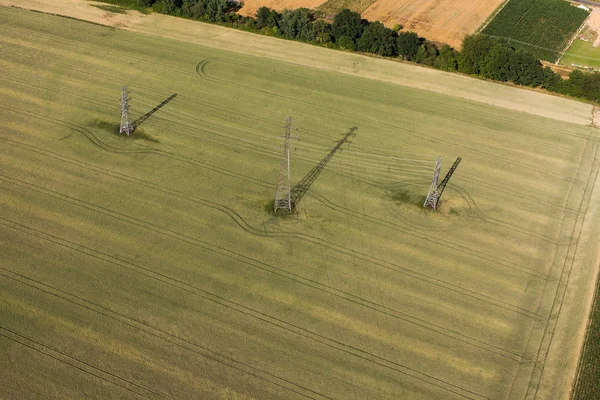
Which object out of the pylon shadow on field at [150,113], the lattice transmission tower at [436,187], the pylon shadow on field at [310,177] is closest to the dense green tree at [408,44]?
the pylon shadow on field at [310,177]

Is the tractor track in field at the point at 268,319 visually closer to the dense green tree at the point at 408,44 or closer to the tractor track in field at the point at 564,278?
the tractor track in field at the point at 564,278

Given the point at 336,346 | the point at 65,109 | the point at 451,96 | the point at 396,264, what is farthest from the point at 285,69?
the point at 336,346

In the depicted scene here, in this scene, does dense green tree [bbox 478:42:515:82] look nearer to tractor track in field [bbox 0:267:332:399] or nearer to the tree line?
the tree line

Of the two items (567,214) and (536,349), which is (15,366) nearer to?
(536,349)

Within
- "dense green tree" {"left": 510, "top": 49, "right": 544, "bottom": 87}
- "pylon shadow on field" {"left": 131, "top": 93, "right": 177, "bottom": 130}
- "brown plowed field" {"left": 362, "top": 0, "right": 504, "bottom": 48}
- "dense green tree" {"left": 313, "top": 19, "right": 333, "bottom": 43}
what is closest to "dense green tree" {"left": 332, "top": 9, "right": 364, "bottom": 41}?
"dense green tree" {"left": 313, "top": 19, "right": 333, "bottom": 43}

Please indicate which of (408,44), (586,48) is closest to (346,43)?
(408,44)

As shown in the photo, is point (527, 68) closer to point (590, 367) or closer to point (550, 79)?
point (550, 79)

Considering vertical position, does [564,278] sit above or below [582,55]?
below
